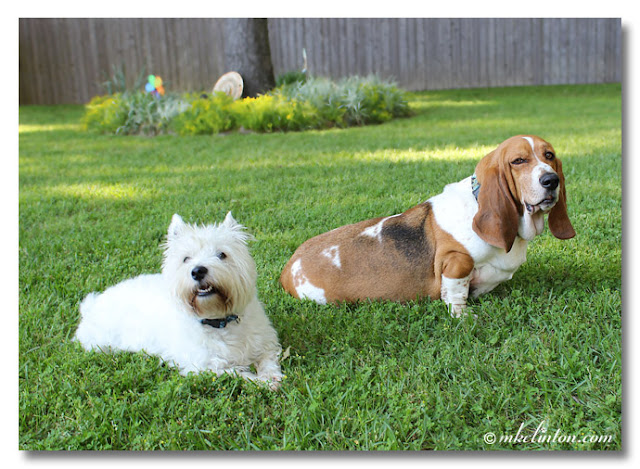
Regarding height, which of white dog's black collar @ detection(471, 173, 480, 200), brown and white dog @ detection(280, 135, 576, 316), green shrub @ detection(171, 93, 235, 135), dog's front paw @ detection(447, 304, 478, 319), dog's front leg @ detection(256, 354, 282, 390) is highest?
green shrub @ detection(171, 93, 235, 135)

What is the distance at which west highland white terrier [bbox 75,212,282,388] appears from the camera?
2.88 meters

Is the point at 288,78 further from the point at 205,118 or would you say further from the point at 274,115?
the point at 205,118

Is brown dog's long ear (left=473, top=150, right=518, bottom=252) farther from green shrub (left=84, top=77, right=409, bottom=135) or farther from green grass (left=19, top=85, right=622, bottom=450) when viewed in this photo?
green shrub (left=84, top=77, right=409, bottom=135)

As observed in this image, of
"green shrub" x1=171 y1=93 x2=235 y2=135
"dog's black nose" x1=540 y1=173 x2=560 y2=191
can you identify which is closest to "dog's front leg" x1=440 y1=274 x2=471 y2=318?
"dog's black nose" x1=540 y1=173 x2=560 y2=191

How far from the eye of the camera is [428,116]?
1163cm

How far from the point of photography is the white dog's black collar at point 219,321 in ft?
10.1

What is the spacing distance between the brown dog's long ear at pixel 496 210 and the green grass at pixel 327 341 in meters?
0.52

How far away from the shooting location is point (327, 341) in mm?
3398

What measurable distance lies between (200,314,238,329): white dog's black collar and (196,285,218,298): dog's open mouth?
279mm

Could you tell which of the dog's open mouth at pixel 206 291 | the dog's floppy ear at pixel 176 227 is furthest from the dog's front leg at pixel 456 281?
the dog's floppy ear at pixel 176 227
